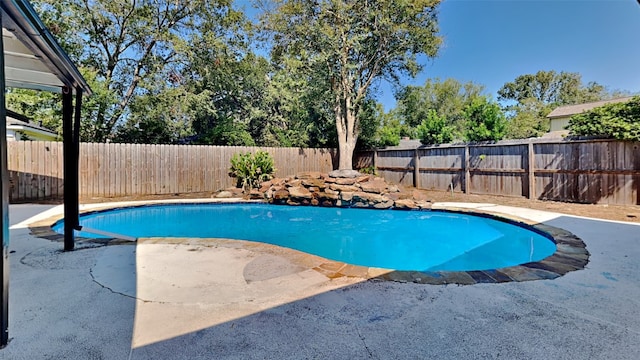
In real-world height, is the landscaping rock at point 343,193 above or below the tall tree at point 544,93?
below

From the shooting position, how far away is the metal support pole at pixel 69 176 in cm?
327

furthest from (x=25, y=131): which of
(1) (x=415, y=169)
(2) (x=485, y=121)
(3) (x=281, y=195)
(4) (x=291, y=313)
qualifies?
(2) (x=485, y=121)

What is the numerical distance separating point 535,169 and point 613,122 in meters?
1.76

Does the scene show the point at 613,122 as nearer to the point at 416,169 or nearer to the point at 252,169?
the point at 416,169

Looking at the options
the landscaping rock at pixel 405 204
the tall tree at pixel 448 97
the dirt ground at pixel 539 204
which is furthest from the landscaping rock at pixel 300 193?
the tall tree at pixel 448 97

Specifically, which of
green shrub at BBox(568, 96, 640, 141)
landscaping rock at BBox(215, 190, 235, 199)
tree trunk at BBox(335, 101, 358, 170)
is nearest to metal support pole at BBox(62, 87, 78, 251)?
landscaping rock at BBox(215, 190, 235, 199)

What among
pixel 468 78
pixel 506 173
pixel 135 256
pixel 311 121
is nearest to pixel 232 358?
pixel 135 256

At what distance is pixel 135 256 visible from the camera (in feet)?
11.0

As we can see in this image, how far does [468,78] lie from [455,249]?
968 inches

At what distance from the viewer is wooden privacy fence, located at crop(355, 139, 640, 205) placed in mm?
6605

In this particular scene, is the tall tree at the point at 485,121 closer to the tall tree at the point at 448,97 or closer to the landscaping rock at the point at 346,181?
the landscaping rock at the point at 346,181

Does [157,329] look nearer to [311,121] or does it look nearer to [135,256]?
[135,256]

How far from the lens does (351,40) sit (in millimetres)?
10484

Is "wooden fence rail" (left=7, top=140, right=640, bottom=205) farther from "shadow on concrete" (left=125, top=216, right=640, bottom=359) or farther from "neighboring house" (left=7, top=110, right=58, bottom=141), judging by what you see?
"shadow on concrete" (left=125, top=216, right=640, bottom=359)
